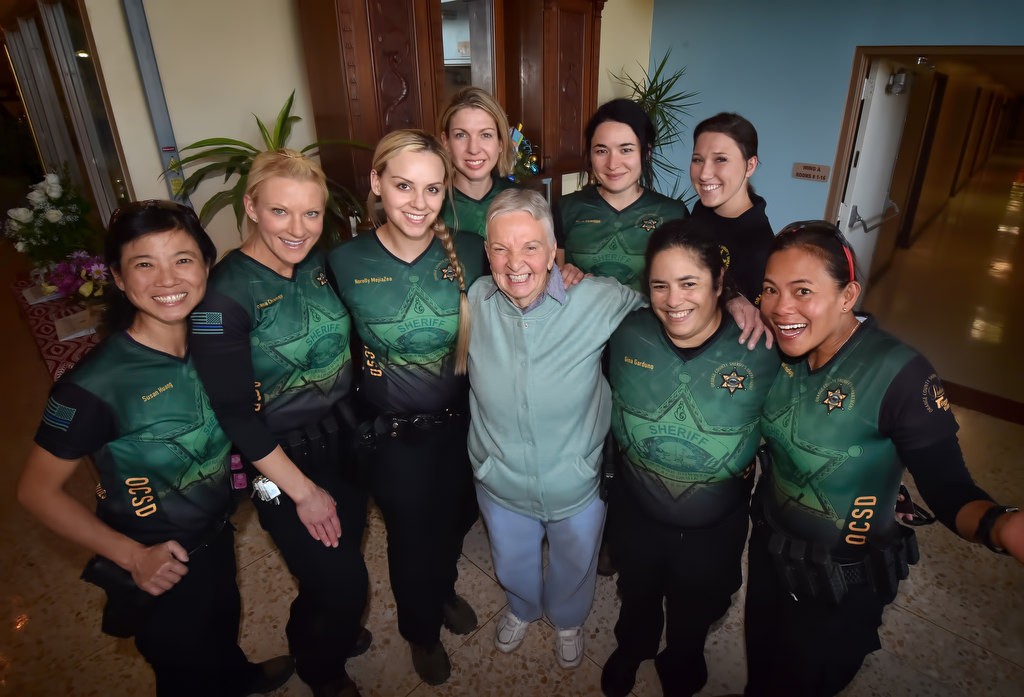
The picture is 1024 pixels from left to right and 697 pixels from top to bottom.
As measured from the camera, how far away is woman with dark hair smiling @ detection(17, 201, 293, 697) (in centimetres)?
121

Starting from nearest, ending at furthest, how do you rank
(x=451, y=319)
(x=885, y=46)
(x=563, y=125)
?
(x=451, y=319), (x=885, y=46), (x=563, y=125)

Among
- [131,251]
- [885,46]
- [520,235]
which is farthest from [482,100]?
[885,46]

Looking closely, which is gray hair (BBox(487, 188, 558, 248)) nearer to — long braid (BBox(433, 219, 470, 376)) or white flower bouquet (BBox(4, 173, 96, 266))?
long braid (BBox(433, 219, 470, 376))

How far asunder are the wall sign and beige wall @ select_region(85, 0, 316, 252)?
4014 millimetres

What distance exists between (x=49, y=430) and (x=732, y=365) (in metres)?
1.55

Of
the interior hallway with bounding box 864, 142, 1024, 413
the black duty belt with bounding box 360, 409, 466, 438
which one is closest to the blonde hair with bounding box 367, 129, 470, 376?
the black duty belt with bounding box 360, 409, 466, 438

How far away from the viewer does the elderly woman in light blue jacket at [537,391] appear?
4.90 ft

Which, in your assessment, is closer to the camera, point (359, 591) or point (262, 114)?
point (359, 591)

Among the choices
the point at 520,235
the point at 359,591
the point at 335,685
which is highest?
the point at 520,235

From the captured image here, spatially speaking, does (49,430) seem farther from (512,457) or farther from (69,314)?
(69,314)

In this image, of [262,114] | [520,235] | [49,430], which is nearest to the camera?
[49,430]

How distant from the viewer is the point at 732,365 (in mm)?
1353

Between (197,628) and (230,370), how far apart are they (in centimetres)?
68

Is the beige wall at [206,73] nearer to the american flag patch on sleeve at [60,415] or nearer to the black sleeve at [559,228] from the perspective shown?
the black sleeve at [559,228]
